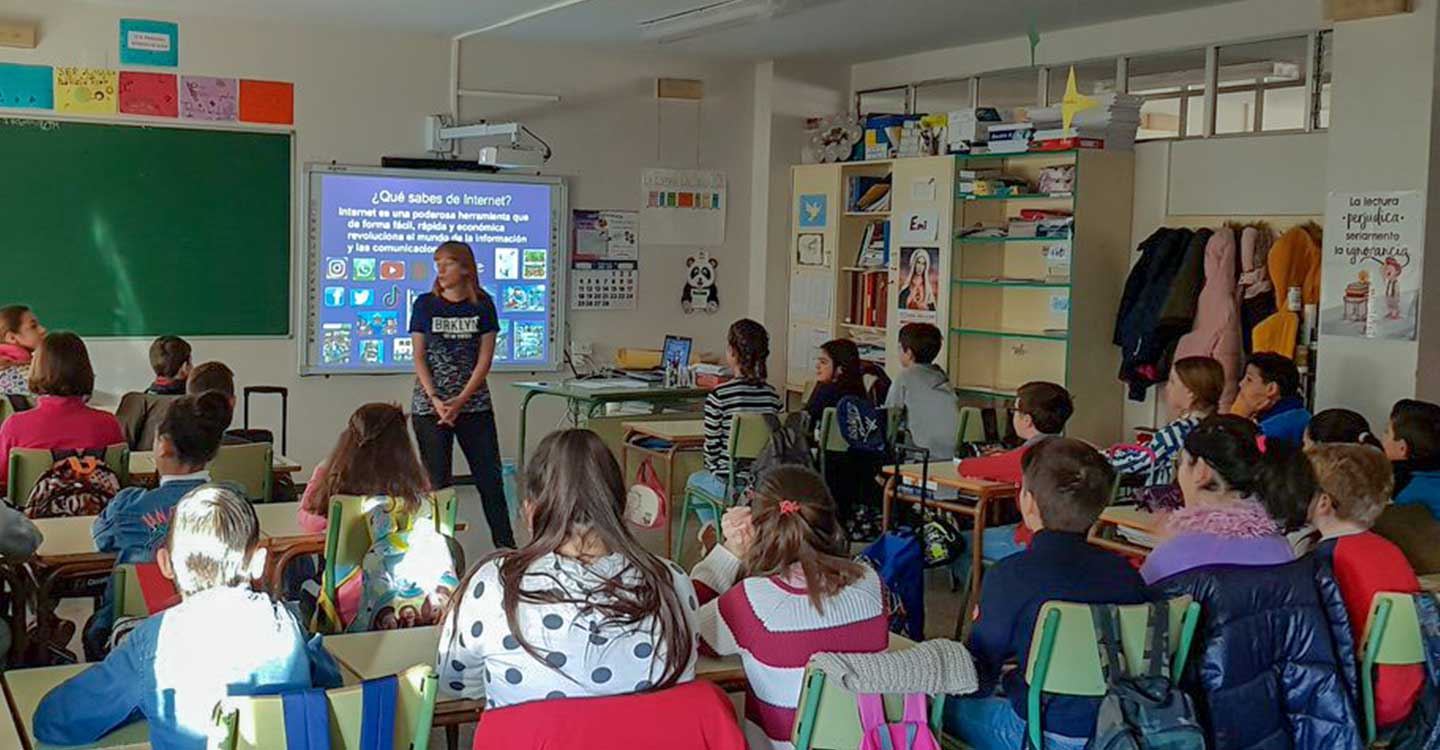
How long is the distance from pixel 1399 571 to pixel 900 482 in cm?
235

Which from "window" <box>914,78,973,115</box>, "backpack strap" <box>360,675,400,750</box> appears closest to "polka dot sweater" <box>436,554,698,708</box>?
"backpack strap" <box>360,675,400,750</box>

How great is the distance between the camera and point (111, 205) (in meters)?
7.84

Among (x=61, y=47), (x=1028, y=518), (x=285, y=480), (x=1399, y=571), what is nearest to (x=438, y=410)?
(x=285, y=480)

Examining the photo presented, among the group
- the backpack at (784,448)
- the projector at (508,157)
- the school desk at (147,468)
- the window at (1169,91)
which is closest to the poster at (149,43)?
the projector at (508,157)

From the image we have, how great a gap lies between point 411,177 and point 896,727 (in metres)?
6.40

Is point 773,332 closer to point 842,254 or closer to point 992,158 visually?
point 842,254

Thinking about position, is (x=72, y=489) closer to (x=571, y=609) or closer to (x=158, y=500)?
(x=158, y=500)

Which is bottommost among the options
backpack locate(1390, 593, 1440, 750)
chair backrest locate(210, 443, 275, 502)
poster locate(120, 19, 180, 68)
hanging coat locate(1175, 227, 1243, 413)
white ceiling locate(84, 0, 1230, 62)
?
backpack locate(1390, 593, 1440, 750)

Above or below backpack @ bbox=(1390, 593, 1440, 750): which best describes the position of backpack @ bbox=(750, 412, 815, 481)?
above

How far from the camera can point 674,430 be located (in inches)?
273

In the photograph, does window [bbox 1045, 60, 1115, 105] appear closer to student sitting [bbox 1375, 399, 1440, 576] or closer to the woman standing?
the woman standing

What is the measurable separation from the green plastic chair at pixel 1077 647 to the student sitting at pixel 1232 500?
1.11ft

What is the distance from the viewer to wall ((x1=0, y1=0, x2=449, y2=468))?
7.72 metres

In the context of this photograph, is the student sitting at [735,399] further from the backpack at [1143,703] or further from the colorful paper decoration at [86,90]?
the colorful paper decoration at [86,90]
